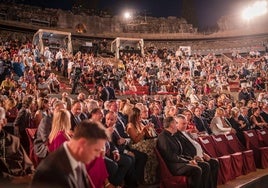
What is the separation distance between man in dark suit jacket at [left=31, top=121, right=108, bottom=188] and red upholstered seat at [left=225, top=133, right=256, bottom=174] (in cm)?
561

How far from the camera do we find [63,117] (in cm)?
414

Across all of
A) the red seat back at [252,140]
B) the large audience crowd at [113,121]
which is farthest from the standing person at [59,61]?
the red seat back at [252,140]

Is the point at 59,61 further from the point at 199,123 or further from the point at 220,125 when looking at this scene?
the point at 220,125

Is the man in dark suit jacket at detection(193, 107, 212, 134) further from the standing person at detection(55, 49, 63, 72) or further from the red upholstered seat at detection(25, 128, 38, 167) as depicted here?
the standing person at detection(55, 49, 63, 72)

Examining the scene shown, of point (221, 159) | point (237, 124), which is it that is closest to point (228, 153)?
point (221, 159)

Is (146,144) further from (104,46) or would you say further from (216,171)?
(104,46)

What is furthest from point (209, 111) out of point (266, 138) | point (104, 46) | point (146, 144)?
point (104, 46)

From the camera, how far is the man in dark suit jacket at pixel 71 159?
1924 mm

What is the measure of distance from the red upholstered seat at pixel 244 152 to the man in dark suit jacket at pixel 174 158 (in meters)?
2.32

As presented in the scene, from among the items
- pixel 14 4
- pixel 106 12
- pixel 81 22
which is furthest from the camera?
pixel 106 12

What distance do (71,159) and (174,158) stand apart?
10.6 ft

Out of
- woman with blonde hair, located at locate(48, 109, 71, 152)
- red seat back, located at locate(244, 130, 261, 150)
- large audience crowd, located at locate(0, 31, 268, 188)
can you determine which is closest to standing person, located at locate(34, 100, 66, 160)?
large audience crowd, located at locate(0, 31, 268, 188)

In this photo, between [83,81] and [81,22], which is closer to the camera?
Result: [83,81]

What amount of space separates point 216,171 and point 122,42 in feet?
73.2
